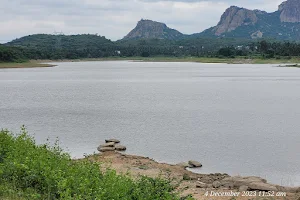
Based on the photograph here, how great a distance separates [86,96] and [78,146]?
26074mm

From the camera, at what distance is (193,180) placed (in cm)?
1517

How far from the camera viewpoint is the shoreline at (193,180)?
13172 mm

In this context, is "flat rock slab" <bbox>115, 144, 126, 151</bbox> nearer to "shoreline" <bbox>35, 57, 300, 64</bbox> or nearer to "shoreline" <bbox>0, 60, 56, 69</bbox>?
"shoreline" <bbox>0, 60, 56, 69</bbox>

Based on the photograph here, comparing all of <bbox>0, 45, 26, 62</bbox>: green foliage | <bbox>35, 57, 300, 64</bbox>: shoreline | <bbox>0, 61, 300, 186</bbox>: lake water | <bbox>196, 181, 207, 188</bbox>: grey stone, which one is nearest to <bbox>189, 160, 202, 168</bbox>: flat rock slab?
<bbox>0, 61, 300, 186</bbox>: lake water

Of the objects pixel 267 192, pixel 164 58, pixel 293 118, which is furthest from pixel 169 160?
pixel 164 58

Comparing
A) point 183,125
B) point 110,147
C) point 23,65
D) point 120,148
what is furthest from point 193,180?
point 23,65

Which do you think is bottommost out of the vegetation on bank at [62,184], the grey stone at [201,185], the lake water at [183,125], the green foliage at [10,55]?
the lake water at [183,125]

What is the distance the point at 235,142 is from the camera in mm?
22109

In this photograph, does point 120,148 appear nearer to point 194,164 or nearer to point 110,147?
point 110,147

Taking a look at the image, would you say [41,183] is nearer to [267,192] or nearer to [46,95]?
[267,192]

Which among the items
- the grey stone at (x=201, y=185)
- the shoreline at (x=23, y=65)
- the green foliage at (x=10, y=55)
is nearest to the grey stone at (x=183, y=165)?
the grey stone at (x=201, y=185)

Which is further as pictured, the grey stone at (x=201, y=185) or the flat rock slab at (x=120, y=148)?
the flat rock slab at (x=120, y=148)

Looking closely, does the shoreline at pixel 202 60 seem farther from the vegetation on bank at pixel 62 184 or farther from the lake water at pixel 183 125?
the vegetation on bank at pixel 62 184

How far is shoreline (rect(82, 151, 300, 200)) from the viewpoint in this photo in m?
13.2
